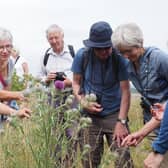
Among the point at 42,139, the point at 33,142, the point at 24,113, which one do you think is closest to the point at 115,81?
the point at 24,113

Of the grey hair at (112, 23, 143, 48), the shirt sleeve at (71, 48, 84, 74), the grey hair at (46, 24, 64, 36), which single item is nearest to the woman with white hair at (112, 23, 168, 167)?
the grey hair at (112, 23, 143, 48)

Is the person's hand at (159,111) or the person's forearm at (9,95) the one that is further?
the person's forearm at (9,95)

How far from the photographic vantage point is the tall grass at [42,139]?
3.51 m

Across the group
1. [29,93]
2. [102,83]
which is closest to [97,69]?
[102,83]

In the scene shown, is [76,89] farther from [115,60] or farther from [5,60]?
[5,60]

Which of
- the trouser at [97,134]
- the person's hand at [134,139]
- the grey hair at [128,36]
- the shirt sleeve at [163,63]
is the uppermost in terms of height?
the grey hair at [128,36]

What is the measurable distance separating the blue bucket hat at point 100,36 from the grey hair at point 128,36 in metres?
0.43

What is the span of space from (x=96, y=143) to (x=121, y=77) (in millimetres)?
644

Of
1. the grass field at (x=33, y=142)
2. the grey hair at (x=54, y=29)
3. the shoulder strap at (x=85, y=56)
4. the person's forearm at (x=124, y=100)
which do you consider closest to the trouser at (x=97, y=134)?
the person's forearm at (x=124, y=100)

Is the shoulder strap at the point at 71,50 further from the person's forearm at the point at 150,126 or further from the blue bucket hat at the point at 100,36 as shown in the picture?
the person's forearm at the point at 150,126

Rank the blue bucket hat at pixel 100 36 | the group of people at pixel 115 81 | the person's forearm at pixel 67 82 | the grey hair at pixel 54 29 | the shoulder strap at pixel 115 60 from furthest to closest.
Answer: the grey hair at pixel 54 29 → the person's forearm at pixel 67 82 → the shoulder strap at pixel 115 60 → the blue bucket hat at pixel 100 36 → the group of people at pixel 115 81

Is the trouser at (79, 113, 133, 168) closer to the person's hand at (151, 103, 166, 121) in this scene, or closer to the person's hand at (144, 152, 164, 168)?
the person's hand at (151, 103, 166, 121)

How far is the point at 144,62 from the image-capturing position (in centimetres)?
410

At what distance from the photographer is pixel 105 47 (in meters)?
4.64
